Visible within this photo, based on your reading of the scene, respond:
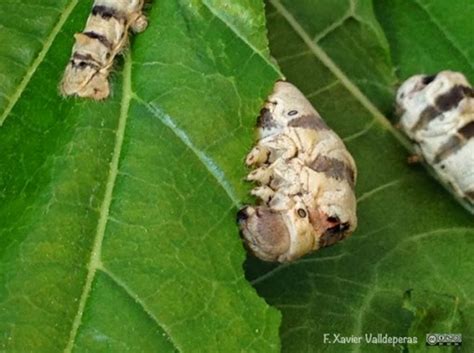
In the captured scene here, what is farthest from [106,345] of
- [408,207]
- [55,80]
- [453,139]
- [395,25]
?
[395,25]

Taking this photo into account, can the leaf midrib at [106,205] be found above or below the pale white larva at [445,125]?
above

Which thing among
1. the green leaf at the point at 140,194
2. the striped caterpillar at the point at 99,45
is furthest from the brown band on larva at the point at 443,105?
the striped caterpillar at the point at 99,45

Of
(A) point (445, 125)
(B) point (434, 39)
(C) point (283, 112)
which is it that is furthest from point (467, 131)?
(C) point (283, 112)

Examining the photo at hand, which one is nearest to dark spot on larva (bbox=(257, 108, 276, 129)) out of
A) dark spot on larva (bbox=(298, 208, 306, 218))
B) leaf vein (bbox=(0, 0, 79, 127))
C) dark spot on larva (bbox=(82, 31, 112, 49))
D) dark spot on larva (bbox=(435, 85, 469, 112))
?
dark spot on larva (bbox=(298, 208, 306, 218))

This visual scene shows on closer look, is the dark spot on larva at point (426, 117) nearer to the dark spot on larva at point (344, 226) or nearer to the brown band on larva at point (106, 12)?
the dark spot on larva at point (344, 226)

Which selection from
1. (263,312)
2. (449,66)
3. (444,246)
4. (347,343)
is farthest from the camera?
(449,66)

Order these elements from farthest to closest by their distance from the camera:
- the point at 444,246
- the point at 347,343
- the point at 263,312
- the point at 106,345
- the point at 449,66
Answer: the point at 449,66
the point at 444,246
the point at 347,343
the point at 263,312
the point at 106,345

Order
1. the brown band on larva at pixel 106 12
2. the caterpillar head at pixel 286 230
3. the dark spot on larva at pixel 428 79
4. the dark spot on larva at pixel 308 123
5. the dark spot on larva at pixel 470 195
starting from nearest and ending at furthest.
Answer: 1. the caterpillar head at pixel 286 230
2. the brown band on larva at pixel 106 12
3. the dark spot on larva at pixel 308 123
4. the dark spot on larva at pixel 470 195
5. the dark spot on larva at pixel 428 79

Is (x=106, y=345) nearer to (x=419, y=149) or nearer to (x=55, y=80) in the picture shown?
(x=55, y=80)
